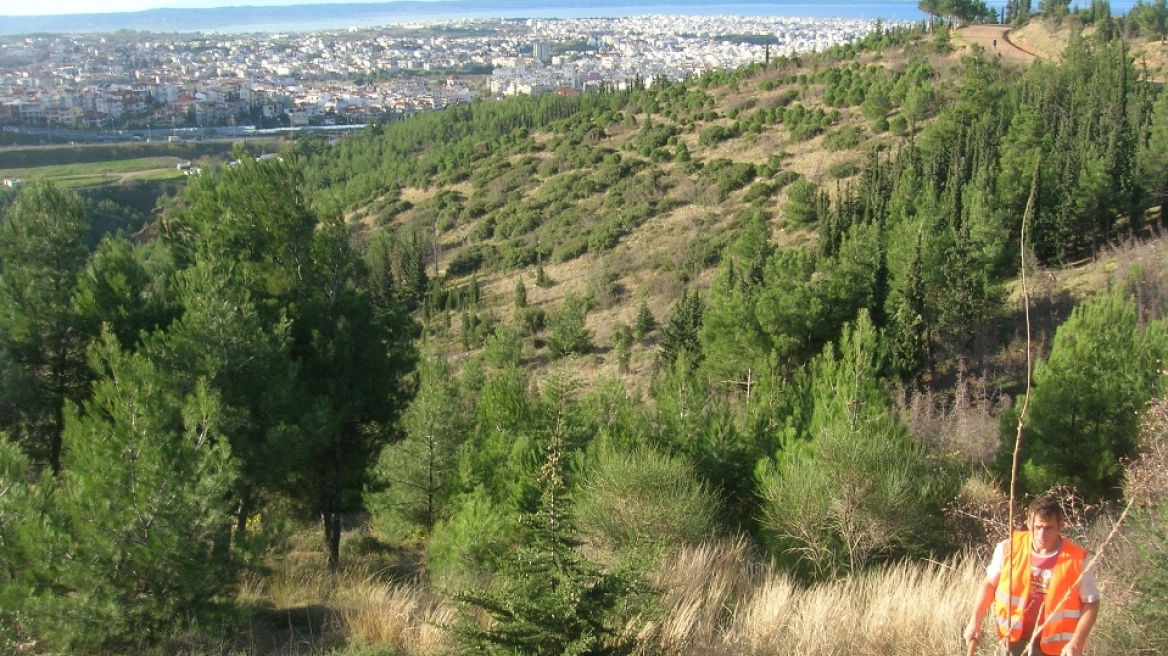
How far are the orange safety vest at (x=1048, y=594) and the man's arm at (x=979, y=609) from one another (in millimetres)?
32

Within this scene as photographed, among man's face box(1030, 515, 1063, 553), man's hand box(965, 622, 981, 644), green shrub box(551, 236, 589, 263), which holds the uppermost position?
man's face box(1030, 515, 1063, 553)

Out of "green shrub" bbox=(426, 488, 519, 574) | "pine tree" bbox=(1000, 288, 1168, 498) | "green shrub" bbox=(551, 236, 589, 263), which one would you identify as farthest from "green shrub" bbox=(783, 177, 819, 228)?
"green shrub" bbox=(426, 488, 519, 574)

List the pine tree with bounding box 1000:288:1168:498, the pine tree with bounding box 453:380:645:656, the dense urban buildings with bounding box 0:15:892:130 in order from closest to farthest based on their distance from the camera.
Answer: the pine tree with bounding box 453:380:645:656
the pine tree with bounding box 1000:288:1168:498
the dense urban buildings with bounding box 0:15:892:130

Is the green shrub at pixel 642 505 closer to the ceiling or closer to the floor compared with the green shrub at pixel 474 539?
closer to the ceiling

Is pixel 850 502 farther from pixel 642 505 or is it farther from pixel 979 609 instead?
pixel 979 609

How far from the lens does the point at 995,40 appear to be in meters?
41.9

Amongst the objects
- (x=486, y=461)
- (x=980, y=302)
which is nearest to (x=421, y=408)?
(x=486, y=461)

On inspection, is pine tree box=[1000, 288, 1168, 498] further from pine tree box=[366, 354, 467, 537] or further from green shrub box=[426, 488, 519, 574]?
pine tree box=[366, 354, 467, 537]

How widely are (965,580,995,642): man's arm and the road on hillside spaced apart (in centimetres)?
4147

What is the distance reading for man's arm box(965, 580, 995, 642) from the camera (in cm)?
284

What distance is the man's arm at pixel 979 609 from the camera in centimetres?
284

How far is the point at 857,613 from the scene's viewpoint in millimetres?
3824

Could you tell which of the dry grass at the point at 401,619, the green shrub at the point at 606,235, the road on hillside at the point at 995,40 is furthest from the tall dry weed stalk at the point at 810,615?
the road on hillside at the point at 995,40

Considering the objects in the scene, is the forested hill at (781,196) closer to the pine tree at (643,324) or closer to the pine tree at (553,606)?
the pine tree at (643,324)
